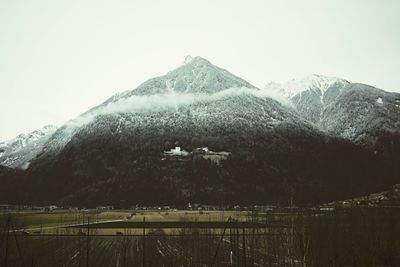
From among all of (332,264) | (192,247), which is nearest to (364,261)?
(332,264)

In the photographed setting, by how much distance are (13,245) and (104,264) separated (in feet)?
64.4

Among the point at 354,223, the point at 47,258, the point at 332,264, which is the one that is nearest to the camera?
the point at 332,264

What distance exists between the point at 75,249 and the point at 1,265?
990 inches

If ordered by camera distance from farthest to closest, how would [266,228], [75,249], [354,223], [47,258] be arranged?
[266,228]
[75,249]
[354,223]
[47,258]

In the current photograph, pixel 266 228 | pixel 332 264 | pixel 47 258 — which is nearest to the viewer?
pixel 332 264

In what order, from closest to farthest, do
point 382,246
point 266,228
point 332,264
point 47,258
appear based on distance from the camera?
point 332,264 → point 382,246 → point 47,258 → point 266,228

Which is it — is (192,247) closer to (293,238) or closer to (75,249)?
(293,238)

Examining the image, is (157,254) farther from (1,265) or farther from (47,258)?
(1,265)

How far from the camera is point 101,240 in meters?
95.7

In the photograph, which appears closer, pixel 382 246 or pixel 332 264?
pixel 332 264

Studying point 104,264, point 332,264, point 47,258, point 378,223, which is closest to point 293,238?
point 332,264

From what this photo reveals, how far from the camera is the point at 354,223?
226ft

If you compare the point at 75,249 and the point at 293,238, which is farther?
the point at 75,249

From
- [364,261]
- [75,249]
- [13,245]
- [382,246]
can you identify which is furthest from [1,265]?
[382,246]
